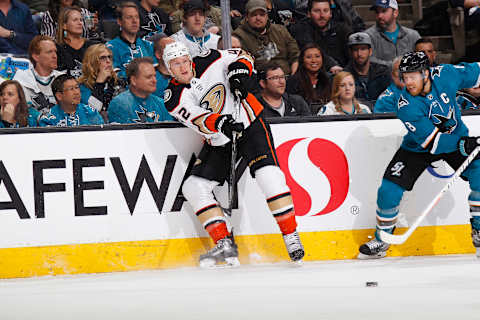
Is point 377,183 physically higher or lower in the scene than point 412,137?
lower

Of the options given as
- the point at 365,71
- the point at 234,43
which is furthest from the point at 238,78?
the point at 365,71

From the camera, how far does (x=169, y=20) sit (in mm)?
5496

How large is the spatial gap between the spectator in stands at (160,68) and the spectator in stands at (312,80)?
82 centimetres

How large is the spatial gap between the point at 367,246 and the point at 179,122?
1366 millimetres

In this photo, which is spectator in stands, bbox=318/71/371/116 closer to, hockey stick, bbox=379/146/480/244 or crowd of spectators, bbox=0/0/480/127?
crowd of spectators, bbox=0/0/480/127

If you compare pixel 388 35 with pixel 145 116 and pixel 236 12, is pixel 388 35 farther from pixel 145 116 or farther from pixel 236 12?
pixel 145 116

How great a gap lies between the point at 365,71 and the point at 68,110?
6.73 ft

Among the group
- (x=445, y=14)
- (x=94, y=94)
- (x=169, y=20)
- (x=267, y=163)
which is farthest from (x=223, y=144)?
(x=445, y=14)

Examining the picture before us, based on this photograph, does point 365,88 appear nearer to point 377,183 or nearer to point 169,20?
point 377,183

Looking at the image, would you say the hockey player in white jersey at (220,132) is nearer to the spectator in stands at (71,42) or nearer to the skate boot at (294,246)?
the skate boot at (294,246)

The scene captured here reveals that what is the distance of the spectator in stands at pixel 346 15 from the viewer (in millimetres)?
5754

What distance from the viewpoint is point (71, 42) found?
5.20 metres

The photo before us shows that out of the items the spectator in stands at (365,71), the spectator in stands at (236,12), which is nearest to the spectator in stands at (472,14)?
the spectator in stands at (365,71)

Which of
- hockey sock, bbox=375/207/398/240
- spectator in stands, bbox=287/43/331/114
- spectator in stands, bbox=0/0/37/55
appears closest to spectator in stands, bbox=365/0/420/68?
spectator in stands, bbox=287/43/331/114
